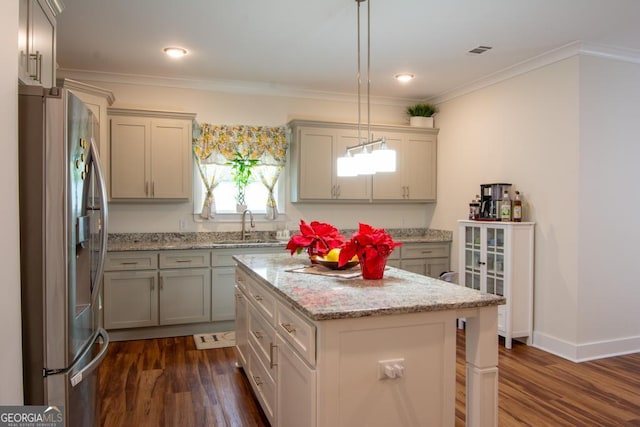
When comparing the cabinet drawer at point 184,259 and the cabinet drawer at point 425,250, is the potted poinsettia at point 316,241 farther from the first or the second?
the cabinet drawer at point 425,250

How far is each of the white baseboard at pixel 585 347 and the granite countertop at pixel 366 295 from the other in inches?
81.9

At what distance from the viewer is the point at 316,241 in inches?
108

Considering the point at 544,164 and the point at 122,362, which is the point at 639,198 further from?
the point at 122,362

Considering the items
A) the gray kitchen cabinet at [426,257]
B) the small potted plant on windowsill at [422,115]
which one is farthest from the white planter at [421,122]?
the gray kitchen cabinet at [426,257]

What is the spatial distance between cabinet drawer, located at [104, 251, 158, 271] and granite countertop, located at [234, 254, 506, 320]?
6.37 ft

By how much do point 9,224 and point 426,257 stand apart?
433cm

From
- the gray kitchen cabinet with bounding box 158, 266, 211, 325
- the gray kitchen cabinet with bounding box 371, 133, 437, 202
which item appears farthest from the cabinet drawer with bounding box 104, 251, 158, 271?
the gray kitchen cabinet with bounding box 371, 133, 437, 202

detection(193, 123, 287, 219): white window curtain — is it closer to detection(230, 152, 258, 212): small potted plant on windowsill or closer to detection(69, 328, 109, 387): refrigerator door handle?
detection(230, 152, 258, 212): small potted plant on windowsill

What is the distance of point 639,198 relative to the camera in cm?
394

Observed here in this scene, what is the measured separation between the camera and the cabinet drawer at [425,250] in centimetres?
513

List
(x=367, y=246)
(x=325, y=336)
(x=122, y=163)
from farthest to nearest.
Answer: (x=122, y=163)
(x=367, y=246)
(x=325, y=336)

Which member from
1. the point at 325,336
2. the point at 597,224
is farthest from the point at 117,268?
the point at 597,224

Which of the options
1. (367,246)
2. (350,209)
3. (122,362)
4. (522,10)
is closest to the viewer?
(367,246)

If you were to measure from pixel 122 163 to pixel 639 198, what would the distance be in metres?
4.70
